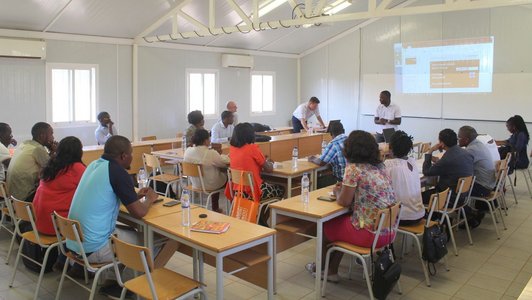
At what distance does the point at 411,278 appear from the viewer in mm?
3980

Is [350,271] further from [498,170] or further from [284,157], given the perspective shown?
[284,157]

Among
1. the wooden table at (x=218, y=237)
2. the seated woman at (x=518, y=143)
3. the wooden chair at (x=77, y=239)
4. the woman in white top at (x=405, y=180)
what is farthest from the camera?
the seated woman at (x=518, y=143)

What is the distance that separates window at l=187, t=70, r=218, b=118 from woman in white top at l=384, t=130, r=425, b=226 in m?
6.93

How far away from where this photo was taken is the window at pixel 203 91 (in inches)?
402

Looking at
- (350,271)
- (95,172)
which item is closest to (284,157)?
(350,271)

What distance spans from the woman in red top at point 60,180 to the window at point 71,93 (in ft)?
16.4

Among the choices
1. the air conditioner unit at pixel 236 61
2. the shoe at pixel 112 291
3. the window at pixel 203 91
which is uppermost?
the air conditioner unit at pixel 236 61

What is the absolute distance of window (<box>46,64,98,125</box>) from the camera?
26.2 ft

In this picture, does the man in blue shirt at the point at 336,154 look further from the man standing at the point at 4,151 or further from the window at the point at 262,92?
the window at the point at 262,92

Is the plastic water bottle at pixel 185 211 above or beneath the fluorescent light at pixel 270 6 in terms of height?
beneath

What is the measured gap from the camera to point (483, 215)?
17.9 ft

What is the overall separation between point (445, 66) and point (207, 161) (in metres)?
7.01

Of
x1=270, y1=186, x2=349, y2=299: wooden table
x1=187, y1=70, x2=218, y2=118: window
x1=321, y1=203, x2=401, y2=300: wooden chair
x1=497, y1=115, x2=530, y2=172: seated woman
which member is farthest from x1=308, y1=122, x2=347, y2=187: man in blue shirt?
x1=187, y1=70, x2=218, y2=118: window

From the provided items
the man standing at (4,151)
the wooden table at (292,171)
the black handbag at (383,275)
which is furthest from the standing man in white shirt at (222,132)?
the black handbag at (383,275)
